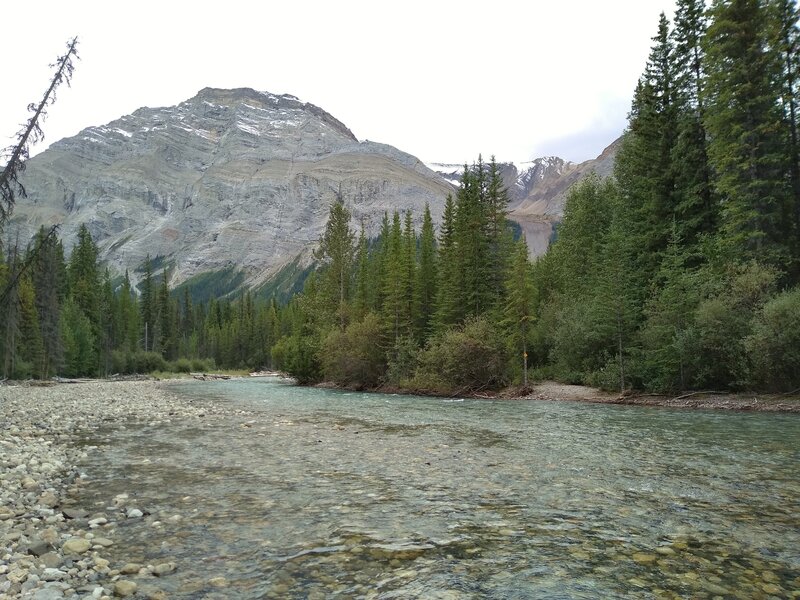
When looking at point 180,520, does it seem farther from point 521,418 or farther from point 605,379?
point 605,379

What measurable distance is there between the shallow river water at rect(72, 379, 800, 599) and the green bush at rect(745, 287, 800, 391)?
1081 cm

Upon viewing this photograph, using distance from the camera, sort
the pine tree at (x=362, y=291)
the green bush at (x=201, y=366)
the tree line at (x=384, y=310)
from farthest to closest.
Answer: the green bush at (x=201, y=366), the pine tree at (x=362, y=291), the tree line at (x=384, y=310)

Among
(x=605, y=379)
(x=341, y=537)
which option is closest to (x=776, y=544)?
(x=341, y=537)

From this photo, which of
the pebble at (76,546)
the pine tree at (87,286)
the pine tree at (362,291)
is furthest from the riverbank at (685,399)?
the pine tree at (87,286)

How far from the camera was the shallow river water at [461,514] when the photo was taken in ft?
19.9

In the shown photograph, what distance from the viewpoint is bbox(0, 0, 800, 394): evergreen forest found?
99.5 ft

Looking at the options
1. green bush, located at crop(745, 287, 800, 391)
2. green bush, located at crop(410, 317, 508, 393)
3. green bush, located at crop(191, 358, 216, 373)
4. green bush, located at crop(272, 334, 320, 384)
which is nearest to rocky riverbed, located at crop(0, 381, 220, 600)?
green bush, located at crop(745, 287, 800, 391)

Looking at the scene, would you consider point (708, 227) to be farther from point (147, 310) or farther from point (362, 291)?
point (147, 310)

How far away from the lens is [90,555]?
6.66 meters

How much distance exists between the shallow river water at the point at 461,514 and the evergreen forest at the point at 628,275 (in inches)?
645

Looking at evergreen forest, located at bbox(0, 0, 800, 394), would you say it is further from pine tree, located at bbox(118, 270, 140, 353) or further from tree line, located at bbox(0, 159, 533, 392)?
pine tree, located at bbox(118, 270, 140, 353)

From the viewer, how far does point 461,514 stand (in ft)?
28.3

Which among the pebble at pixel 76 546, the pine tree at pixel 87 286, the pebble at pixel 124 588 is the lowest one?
the pebble at pixel 124 588

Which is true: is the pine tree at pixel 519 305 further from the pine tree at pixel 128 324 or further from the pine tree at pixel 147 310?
the pine tree at pixel 147 310
